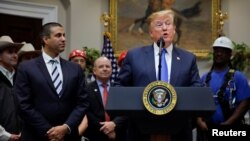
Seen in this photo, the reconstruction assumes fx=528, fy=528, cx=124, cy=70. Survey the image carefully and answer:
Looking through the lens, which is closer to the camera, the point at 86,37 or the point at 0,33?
the point at 0,33

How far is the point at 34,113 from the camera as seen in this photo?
4020 millimetres

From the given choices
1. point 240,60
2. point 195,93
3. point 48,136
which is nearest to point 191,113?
point 195,93

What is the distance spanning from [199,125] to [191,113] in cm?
193

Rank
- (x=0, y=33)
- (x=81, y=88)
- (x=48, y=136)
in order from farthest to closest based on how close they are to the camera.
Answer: (x=0, y=33) < (x=81, y=88) < (x=48, y=136)

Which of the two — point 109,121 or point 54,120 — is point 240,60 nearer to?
point 109,121

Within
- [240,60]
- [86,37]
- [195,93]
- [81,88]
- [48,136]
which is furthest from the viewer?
[86,37]

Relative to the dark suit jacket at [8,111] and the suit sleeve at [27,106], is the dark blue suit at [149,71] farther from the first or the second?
the dark suit jacket at [8,111]

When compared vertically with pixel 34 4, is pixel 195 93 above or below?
below

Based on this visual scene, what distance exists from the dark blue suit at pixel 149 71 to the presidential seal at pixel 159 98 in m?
0.45

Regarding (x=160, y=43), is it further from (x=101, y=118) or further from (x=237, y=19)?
(x=237, y=19)

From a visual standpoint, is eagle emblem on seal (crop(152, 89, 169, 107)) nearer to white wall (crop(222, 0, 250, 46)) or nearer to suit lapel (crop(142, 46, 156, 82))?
A: suit lapel (crop(142, 46, 156, 82))

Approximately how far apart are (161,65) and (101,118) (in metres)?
1.75

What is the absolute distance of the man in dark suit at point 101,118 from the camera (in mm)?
5020

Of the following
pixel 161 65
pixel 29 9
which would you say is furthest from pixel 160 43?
pixel 29 9
